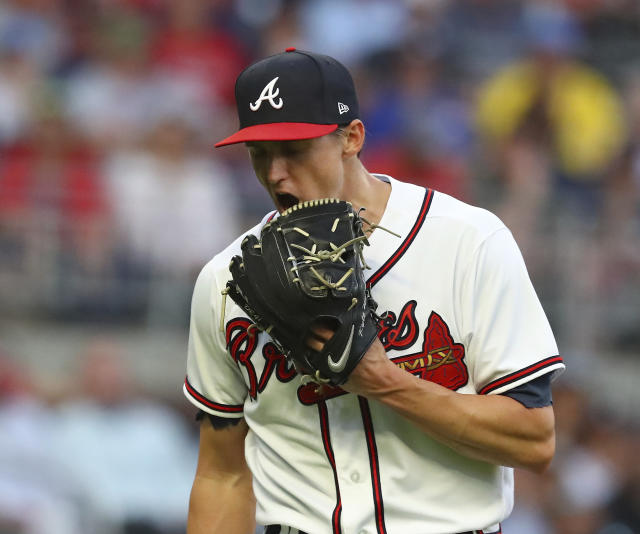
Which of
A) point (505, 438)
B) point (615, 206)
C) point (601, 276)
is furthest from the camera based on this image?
point (615, 206)

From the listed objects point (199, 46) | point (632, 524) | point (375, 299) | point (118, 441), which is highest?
point (199, 46)

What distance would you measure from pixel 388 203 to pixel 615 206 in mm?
4496

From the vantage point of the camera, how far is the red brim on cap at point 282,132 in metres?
2.18

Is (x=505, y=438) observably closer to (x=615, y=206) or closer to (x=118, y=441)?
(x=118, y=441)

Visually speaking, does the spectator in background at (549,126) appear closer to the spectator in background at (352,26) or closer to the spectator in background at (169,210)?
the spectator in background at (352,26)

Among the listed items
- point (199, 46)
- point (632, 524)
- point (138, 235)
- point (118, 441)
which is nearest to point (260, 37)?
point (199, 46)

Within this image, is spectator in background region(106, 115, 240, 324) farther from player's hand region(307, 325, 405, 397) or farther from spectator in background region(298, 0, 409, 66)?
player's hand region(307, 325, 405, 397)

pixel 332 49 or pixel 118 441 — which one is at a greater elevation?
pixel 332 49

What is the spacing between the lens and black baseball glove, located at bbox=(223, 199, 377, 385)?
2053 millimetres

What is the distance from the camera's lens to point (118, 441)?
566 centimetres

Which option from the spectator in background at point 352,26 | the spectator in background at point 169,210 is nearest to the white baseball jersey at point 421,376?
the spectator in background at point 169,210

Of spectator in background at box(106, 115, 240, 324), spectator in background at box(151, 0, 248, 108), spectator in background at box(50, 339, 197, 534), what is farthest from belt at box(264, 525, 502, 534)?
spectator in background at box(151, 0, 248, 108)

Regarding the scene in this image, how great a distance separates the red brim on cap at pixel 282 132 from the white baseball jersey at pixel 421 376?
0.27m

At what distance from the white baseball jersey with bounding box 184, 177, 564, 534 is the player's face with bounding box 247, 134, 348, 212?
0.19m
